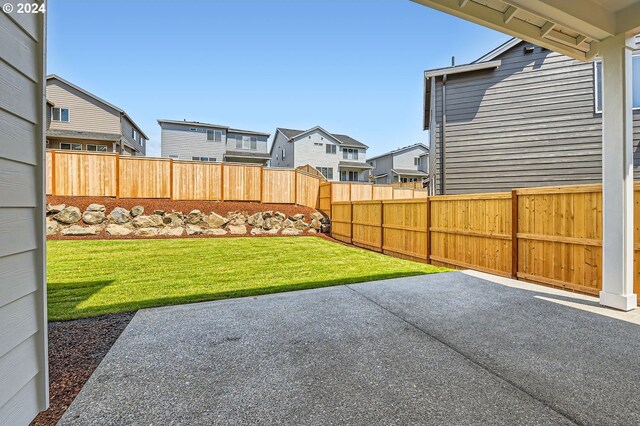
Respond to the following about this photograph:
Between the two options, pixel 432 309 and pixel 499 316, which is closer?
pixel 499 316

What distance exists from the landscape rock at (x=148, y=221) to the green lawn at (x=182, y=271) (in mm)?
1576

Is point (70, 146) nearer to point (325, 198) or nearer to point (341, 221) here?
point (325, 198)

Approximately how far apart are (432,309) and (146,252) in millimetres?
7480

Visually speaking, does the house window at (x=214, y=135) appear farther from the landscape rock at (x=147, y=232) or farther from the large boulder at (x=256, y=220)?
the landscape rock at (x=147, y=232)

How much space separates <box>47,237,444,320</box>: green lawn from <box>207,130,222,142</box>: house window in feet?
61.4

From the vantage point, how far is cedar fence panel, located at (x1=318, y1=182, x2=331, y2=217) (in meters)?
14.5

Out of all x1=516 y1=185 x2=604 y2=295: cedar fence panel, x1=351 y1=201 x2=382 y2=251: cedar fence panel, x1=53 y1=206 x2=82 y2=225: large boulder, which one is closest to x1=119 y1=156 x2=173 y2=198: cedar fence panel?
x1=53 y1=206 x2=82 y2=225: large boulder

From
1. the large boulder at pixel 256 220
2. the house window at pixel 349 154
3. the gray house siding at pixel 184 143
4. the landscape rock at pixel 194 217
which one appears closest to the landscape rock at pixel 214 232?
the landscape rock at pixel 194 217

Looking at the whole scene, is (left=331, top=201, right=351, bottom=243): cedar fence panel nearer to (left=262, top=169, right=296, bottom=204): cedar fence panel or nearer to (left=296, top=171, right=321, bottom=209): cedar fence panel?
(left=296, top=171, right=321, bottom=209): cedar fence panel

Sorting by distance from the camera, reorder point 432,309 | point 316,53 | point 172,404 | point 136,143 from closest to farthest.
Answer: point 172,404
point 432,309
point 316,53
point 136,143

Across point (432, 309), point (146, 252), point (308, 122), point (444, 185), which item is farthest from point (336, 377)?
point (308, 122)

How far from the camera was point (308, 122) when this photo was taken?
28797 millimetres

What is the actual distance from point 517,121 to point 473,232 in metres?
4.84

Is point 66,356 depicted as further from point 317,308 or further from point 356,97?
point 356,97
